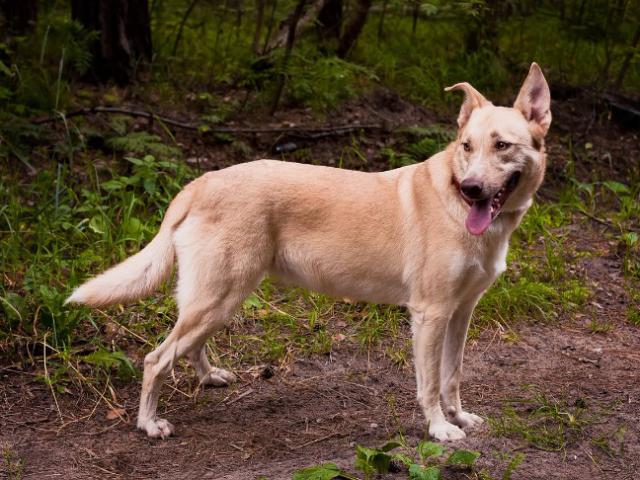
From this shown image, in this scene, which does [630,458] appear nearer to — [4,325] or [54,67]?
[4,325]

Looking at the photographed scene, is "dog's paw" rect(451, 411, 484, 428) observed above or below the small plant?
below

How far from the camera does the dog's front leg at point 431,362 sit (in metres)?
4.07

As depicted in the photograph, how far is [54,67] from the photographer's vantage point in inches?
287

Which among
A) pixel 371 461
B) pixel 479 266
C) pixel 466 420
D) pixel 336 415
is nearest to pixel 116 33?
pixel 336 415

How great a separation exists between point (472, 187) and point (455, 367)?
1.10 metres

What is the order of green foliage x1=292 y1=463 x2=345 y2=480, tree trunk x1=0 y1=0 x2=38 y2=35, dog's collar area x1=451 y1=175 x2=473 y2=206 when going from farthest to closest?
tree trunk x1=0 y1=0 x2=38 y2=35
dog's collar area x1=451 y1=175 x2=473 y2=206
green foliage x1=292 y1=463 x2=345 y2=480

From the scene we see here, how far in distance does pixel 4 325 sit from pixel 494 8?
5.60 m

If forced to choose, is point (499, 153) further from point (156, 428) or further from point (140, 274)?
point (156, 428)

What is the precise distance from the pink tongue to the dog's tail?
1407 mm

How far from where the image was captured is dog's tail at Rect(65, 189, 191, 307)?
409 centimetres

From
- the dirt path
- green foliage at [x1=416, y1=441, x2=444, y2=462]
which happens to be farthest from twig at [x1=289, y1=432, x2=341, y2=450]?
green foliage at [x1=416, y1=441, x2=444, y2=462]

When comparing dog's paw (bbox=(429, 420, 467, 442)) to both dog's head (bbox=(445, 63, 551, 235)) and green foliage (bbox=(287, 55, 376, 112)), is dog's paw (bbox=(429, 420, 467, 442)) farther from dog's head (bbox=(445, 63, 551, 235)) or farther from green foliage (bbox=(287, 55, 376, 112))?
green foliage (bbox=(287, 55, 376, 112))

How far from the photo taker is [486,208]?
3859mm

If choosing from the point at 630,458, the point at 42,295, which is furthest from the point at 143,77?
the point at 630,458
